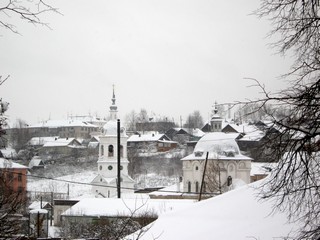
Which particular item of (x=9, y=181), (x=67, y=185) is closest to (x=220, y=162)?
(x=67, y=185)

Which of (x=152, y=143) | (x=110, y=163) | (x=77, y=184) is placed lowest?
(x=77, y=184)

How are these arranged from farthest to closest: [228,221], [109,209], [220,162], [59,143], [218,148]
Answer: [59,143] → [218,148] → [220,162] → [109,209] → [228,221]

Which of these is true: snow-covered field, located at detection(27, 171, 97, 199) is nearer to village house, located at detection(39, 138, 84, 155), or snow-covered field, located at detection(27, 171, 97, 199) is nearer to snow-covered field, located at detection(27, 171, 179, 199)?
snow-covered field, located at detection(27, 171, 179, 199)

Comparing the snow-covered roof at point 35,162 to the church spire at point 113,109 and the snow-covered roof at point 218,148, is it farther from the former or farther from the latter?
the snow-covered roof at point 218,148

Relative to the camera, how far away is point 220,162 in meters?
54.7

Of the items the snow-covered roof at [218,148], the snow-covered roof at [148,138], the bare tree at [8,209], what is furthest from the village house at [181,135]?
the bare tree at [8,209]

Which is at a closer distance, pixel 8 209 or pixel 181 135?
pixel 8 209

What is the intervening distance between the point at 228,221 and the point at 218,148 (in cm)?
4680

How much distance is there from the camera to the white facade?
54438 millimetres

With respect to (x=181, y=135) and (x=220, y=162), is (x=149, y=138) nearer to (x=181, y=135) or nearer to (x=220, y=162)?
(x=181, y=135)

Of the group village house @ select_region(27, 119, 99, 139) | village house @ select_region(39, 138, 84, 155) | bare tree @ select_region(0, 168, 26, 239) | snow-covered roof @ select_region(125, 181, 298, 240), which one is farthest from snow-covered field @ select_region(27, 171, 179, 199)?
village house @ select_region(27, 119, 99, 139)

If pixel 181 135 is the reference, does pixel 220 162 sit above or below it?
below

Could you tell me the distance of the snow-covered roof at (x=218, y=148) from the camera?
55.7 meters

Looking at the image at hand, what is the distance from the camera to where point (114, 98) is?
57656 millimetres
